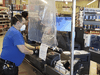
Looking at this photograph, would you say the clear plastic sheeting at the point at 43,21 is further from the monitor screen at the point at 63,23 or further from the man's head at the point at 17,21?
the man's head at the point at 17,21

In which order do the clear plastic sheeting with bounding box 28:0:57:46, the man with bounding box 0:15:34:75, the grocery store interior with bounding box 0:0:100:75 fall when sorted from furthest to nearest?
1. the man with bounding box 0:15:34:75
2. the clear plastic sheeting with bounding box 28:0:57:46
3. the grocery store interior with bounding box 0:0:100:75

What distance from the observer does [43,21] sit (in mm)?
1944

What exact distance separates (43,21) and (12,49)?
2.29ft

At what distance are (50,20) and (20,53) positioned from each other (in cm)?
86

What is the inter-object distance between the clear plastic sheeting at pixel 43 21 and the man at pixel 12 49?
0.90 ft

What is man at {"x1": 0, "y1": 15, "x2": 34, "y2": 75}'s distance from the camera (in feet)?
6.65

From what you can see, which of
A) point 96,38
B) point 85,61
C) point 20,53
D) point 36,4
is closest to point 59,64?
point 85,61

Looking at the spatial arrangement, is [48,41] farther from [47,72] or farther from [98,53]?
[98,53]

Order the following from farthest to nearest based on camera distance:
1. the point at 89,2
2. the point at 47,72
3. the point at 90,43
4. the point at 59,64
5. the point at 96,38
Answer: the point at 89,2 → the point at 90,43 → the point at 96,38 → the point at 47,72 → the point at 59,64

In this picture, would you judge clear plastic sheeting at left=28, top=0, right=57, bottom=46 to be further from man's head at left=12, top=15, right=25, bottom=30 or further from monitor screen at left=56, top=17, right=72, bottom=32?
man's head at left=12, top=15, right=25, bottom=30

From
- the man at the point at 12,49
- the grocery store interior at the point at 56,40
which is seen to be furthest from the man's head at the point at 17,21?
the grocery store interior at the point at 56,40

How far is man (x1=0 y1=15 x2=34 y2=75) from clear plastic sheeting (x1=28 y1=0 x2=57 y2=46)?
27cm

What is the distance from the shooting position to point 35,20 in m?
2.23

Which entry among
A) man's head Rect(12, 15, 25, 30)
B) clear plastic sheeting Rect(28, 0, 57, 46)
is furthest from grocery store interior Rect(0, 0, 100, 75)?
man's head Rect(12, 15, 25, 30)
